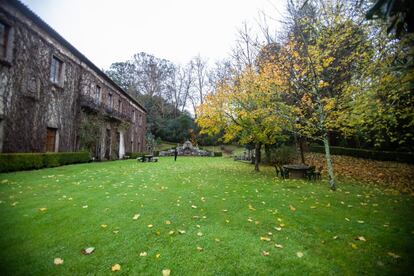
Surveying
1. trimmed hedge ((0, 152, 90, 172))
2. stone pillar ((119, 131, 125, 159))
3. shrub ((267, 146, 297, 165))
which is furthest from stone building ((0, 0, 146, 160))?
shrub ((267, 146, 297, 165))

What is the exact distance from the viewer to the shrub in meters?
19.1

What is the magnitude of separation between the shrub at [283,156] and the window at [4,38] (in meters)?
19.8

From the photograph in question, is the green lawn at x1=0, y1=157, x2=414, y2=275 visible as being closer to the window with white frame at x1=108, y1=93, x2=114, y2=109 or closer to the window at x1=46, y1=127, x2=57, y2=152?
the window at x1=46, y1=127, x2=57, y2=152

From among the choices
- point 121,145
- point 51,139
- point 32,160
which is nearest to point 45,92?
point 51,139

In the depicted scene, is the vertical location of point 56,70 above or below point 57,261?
above

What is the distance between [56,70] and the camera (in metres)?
14.7

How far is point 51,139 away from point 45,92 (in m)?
3.18

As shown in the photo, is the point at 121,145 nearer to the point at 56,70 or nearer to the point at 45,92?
the point at 56,70

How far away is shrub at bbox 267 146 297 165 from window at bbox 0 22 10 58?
19.8m

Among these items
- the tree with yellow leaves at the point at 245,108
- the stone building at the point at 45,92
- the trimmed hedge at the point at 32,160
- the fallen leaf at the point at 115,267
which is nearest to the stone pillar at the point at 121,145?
the stone building at the point at 45,92

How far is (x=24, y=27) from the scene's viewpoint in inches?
458

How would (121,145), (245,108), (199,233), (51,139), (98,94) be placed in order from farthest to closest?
1. (121,145)
2. (98,94)
3. (51,139)
4. (245,108)
5. (199,233)

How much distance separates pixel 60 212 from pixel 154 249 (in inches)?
111

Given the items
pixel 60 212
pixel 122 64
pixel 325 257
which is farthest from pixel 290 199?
pixel 122 64
